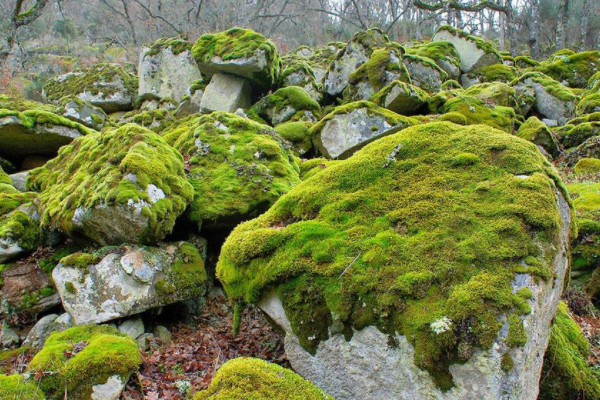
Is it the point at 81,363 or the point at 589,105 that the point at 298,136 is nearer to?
the point at 81,363

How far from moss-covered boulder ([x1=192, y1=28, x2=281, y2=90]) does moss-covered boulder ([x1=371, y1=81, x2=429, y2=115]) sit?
12.3 feet

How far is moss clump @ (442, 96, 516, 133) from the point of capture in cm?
1245

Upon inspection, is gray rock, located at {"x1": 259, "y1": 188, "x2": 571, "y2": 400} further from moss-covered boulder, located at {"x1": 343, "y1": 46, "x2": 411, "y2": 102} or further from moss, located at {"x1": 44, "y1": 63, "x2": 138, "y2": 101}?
moss, located at {"x1": 44, "y1": 63, "x2": 138, "y2": 101}

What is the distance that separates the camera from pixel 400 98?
41.4 feet

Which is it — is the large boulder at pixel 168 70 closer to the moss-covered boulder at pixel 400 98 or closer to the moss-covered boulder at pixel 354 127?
the moss-covered boulder at pixel 400 98

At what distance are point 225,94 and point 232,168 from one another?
669 centimetres

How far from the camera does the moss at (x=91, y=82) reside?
18.9 metres

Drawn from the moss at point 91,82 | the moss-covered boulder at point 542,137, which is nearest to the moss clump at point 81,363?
the moss-covered boulder at point 542,137

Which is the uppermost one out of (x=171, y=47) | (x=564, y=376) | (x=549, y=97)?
(x=171, y=47)

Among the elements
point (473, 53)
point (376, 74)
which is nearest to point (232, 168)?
point (376, 74)

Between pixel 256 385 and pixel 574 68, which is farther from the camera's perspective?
pixel 574 68

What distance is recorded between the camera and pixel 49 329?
21.5ft

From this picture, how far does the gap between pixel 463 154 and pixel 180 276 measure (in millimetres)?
4705

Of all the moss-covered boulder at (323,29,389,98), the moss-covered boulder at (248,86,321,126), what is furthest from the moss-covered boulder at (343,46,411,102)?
the moss-covered boulder at (248,86,321,126)
